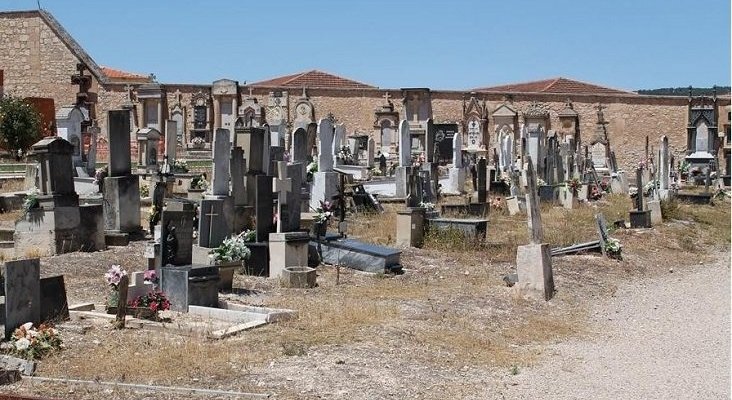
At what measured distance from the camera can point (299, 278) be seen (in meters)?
10.9

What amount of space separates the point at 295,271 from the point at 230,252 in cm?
82

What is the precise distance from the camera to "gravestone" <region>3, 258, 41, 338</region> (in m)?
7.54

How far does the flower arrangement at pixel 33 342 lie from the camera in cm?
704

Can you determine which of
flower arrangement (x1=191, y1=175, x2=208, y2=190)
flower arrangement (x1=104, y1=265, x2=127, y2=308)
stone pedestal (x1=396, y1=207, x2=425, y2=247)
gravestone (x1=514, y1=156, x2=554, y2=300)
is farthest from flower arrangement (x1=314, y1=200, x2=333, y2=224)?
flower arrangement (x1=191, y1=175, x2=208, y2=190)

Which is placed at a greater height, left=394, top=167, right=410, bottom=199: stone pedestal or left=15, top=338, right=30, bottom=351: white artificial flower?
left=394, top=167, right=410, bottom=199: stone pedestal

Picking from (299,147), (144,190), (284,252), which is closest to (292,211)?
(284,252)

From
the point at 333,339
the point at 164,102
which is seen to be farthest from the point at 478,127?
the point at 333,339

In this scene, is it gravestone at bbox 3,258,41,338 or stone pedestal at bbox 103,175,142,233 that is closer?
gravestone at bbox 3,258,41,338

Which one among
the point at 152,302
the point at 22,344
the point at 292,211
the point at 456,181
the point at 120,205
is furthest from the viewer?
the point at 456,181

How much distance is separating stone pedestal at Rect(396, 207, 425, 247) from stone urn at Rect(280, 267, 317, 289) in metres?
3.94

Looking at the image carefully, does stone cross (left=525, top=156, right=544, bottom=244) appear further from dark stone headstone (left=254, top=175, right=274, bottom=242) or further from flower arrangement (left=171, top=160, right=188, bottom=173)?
flower arrangement (left=171, top=160, right=188, bottom=173)

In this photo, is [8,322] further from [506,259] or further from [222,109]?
[222,109]

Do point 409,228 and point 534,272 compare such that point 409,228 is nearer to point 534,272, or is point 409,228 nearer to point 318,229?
point 318,229

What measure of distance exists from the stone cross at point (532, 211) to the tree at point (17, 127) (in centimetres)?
2616
